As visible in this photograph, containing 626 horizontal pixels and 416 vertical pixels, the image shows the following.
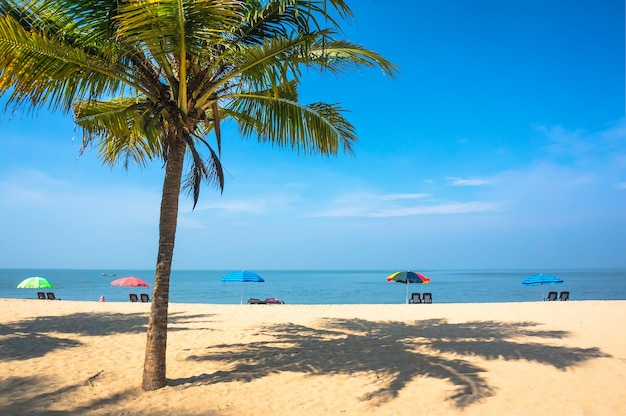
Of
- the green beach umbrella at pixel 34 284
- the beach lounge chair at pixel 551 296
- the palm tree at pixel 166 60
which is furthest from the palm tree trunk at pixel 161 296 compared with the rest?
the beach lounge chair at pixel 551 296

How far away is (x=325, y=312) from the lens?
17.3 m

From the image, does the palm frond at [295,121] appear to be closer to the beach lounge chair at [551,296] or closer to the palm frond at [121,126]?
the palm frond at [121,126]

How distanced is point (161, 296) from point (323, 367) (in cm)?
332

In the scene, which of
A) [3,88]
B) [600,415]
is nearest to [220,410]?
[600,415]

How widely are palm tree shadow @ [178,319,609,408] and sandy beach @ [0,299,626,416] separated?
0.12ft

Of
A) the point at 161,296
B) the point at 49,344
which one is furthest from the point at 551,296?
the point at 49,344

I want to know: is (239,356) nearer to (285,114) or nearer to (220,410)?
(220,410)

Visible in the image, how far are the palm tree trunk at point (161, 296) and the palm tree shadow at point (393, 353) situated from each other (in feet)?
1.87

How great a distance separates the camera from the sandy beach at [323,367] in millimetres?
5980

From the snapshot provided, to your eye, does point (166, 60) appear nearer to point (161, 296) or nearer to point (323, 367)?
point (161, 296)

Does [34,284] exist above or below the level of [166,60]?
below

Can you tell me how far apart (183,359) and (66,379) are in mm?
2073

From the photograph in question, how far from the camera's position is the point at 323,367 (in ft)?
26.2

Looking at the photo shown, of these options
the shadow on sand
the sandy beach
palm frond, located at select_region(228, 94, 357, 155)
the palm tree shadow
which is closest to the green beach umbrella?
the shadow on sand
